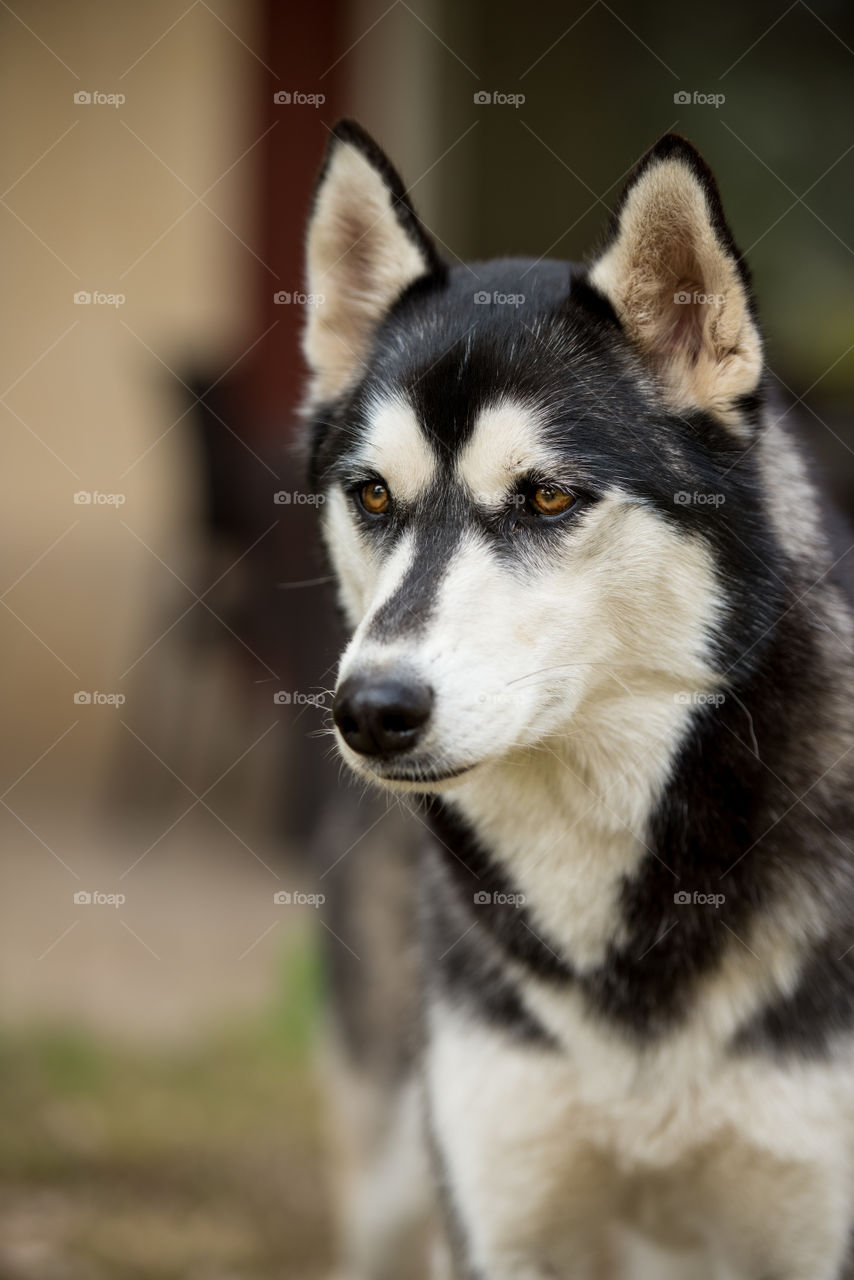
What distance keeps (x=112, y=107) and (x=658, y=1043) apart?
7.48 meters

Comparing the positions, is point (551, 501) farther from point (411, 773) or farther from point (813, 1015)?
point (813, 1015)

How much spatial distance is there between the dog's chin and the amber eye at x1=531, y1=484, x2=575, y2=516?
475 mm

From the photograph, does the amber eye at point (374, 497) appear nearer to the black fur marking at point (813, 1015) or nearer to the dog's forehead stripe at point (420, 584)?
the dog's forehead stripe at point (420, 584)

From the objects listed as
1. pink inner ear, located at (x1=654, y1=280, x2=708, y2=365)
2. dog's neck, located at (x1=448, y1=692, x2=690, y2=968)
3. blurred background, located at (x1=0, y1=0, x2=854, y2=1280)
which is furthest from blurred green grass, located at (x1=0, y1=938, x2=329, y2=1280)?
pink inner ear, located at (x1=654, y1=280, x2=708, y2=365)

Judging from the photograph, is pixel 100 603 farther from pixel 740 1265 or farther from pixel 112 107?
pixel 740 1265

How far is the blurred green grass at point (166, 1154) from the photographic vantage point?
13.4 feet

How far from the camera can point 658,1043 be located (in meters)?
2.69

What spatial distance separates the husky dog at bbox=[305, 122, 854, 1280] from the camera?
8.20 ft

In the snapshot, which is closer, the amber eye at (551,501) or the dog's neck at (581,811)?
the amber eye at (551,501)

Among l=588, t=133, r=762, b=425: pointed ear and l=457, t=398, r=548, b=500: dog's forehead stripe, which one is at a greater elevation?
l=588, t=133, r=762, b=425: pointed ear

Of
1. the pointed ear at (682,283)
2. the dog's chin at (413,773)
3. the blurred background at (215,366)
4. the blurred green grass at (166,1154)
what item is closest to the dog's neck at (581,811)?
the dog's chin at (413,773)

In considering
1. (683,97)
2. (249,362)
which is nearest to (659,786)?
(683,97)

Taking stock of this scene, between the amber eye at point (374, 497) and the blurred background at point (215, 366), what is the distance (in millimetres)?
2708

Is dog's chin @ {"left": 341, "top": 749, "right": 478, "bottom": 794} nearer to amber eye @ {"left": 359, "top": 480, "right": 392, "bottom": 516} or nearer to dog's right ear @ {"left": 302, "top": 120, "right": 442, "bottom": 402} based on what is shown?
amber eye @ {"left": 359, "top": 480, "right": 392, "bottom": 516}
